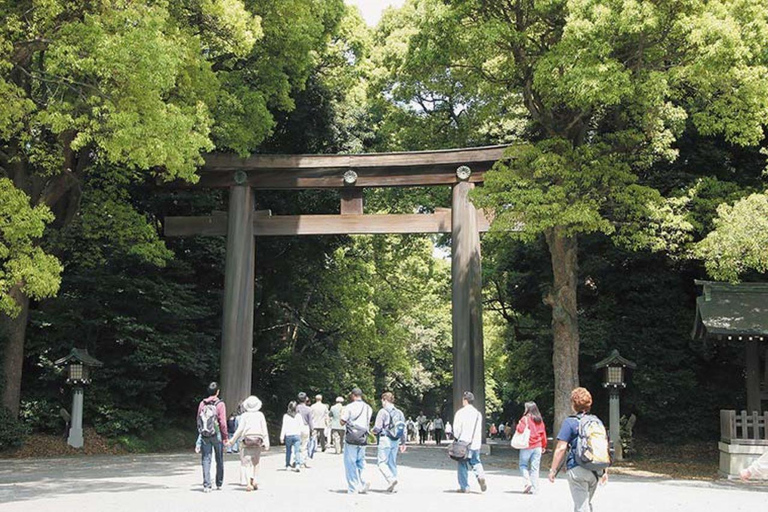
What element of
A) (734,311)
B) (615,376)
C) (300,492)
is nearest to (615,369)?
(615,376)

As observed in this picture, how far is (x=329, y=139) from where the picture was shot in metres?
24.5

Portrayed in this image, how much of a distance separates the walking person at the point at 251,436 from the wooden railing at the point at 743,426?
889 centimetres

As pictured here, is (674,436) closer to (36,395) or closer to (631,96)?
(631,96)

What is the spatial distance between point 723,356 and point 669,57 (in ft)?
26.9

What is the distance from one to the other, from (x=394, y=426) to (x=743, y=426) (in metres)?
7.58

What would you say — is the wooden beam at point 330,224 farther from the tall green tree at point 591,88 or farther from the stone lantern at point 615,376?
the stone lantern at point 615,376

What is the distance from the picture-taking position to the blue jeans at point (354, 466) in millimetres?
10922

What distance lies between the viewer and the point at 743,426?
49.3ft

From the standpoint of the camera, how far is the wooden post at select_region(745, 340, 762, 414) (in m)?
16.0

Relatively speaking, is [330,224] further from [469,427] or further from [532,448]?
[469,427]

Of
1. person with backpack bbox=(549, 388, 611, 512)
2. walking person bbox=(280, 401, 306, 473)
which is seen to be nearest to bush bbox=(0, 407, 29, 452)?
walking person bbox=(280, 401, 306, 473)

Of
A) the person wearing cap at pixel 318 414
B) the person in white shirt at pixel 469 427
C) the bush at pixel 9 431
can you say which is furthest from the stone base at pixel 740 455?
the bush at pixel 9 431

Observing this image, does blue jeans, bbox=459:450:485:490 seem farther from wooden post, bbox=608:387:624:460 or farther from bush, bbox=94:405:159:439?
bush, bbox=94:405:159:439

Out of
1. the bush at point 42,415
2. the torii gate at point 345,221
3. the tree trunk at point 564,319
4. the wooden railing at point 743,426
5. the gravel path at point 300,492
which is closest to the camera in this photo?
the gravel path at point 300,492
